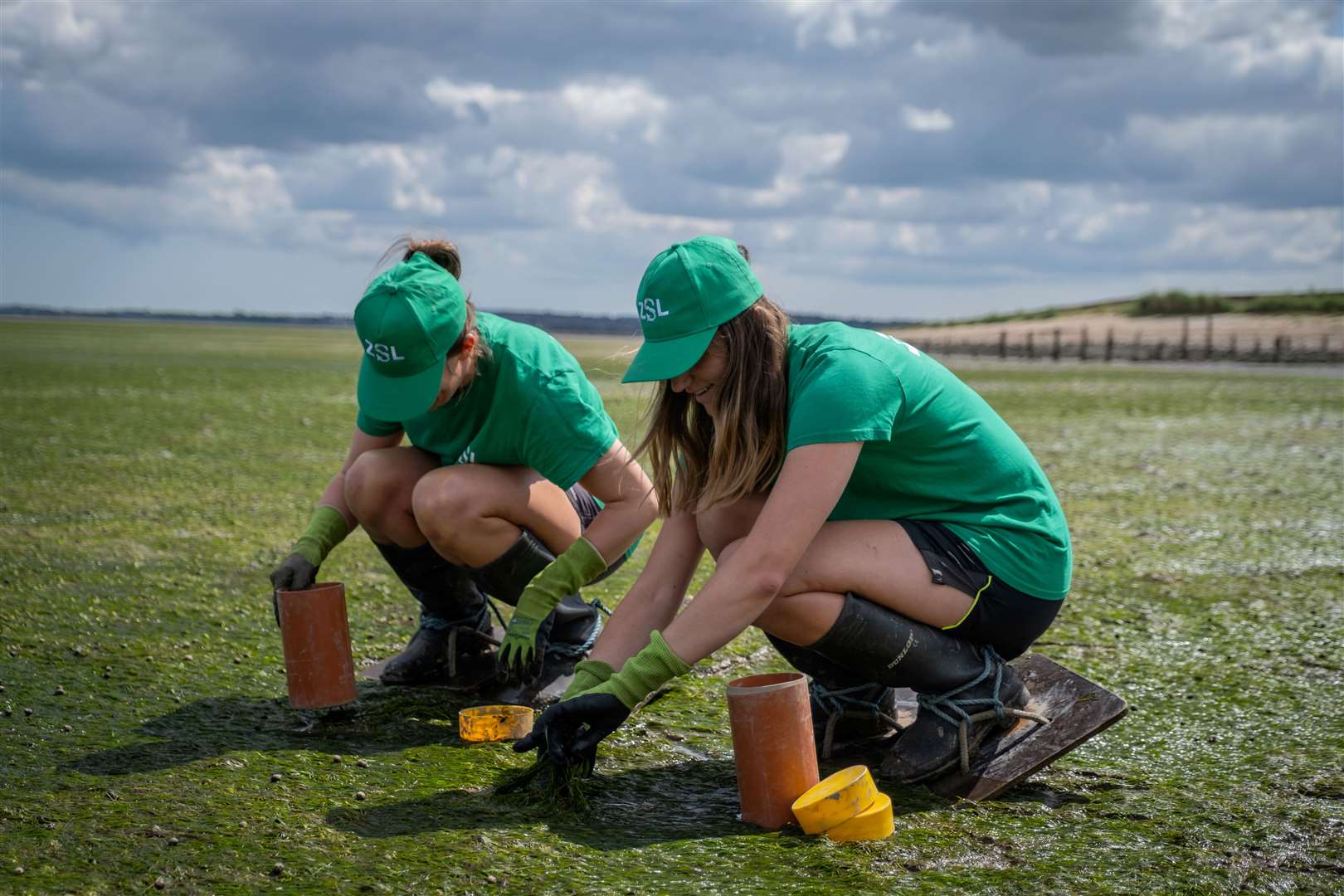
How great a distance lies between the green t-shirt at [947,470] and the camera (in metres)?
2.87

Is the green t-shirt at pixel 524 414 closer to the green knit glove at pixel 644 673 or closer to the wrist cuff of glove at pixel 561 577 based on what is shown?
the wrist cuff of glove at pixel 561 577

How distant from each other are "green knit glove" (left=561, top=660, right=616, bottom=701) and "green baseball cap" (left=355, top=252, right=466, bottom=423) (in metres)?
0.85

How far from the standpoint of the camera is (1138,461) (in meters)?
10.5

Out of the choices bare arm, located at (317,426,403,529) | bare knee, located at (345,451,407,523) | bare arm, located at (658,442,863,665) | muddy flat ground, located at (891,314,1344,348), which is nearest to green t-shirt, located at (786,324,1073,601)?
bare arm, located at (658,442,863,665)

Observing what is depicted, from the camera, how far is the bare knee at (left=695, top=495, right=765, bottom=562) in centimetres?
305

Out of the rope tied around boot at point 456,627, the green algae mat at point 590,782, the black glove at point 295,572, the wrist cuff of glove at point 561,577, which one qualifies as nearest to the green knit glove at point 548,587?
Result: the wrist cuff of glove at point 561,577

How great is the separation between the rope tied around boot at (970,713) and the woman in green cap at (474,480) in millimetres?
997

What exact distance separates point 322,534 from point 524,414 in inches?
30.7

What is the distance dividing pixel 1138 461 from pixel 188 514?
751cm

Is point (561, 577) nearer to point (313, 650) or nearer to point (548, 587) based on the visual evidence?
point (548, 587)

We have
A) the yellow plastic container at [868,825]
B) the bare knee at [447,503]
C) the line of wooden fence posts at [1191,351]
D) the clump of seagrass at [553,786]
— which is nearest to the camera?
the yellow plastic container at [868,825]

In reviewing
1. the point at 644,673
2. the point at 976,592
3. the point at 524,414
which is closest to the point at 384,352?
the point at 524,414

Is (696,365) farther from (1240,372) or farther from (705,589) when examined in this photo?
(1240,372)

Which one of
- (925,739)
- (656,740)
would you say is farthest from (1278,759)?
(656,740)
